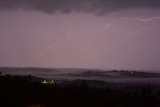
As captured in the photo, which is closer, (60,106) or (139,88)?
(60,106)

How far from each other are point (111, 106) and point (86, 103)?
16.1 ft

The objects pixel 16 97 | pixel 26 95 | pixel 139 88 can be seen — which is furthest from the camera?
pixel 139 88

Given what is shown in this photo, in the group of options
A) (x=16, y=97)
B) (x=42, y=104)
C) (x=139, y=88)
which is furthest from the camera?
(x=139, y=88)

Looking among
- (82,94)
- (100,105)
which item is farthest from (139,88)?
(100,105)

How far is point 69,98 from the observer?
5172 centimetres

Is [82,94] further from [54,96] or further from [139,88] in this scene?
[139,88]

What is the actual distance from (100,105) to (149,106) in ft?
26.2

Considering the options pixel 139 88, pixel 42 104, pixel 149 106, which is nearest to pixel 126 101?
pixel 149 106

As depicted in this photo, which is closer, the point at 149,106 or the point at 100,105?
the point at 100,105

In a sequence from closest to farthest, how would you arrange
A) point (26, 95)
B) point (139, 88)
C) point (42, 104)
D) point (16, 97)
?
point (42, 104) → point (16, 97) → point (26, 95) → point (139, 88)

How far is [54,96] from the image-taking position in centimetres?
5112

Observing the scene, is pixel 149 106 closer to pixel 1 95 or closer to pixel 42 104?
pixel 42 104

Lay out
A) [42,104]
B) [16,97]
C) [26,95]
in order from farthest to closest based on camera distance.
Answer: [26,95], [16,97], [42,104]

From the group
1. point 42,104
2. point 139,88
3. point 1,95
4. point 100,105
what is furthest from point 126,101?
point 139,88
